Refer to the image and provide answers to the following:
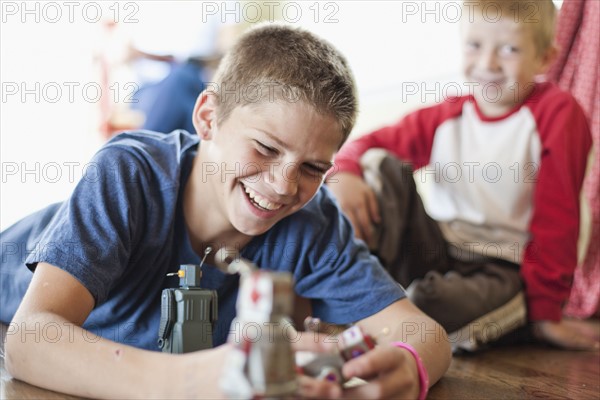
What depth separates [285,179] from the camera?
90 cm

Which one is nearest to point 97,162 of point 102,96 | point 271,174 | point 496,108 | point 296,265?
point 271,174

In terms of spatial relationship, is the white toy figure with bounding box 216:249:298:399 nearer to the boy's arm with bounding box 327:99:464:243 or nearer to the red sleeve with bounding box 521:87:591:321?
the boy's arm with bounding box 327:99:464:243

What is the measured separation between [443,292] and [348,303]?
1.18ft

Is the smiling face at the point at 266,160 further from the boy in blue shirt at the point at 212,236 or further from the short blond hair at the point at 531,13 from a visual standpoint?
the short blond hair at the point at 531,13

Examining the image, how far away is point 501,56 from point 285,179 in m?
0.77

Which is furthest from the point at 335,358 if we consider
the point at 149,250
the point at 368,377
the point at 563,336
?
the point at 563,336

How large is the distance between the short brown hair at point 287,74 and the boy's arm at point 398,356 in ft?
0.92

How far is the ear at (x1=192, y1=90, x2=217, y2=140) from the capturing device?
1.04 metres

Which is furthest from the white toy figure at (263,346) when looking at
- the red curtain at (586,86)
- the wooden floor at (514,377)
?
the red curtain at (586,86)

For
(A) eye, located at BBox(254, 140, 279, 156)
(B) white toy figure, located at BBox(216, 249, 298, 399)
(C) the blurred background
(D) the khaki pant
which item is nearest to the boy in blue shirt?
(A) eye, located at BBox(254, 140, 279, 156)

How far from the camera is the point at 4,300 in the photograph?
1.16 metres

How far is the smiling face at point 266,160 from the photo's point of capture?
91cm

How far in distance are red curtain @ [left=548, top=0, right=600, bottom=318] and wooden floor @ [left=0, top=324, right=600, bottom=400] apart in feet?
1.28

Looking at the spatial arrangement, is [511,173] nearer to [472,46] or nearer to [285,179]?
[472,46]
